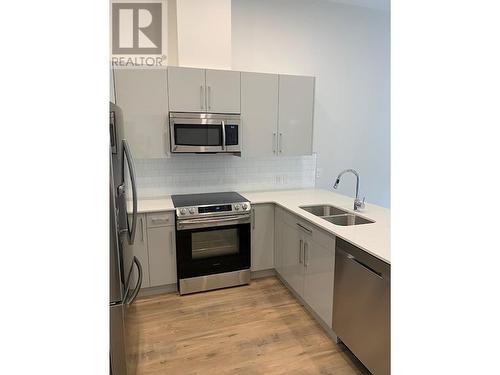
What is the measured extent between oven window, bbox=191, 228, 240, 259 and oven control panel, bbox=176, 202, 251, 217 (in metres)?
0.20

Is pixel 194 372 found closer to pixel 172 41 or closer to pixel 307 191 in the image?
pixel 307 191

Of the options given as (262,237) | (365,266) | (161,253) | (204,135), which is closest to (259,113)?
(204,135)

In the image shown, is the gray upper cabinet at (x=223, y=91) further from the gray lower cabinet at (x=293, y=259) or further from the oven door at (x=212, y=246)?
the gray lower cabinet at (x=293, y=259)

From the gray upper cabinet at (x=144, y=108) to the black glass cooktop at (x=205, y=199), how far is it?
1.60ft

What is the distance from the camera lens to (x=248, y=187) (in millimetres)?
3520

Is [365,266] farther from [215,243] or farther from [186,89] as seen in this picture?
[186,89]

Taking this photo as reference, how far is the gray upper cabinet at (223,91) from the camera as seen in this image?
2914mm

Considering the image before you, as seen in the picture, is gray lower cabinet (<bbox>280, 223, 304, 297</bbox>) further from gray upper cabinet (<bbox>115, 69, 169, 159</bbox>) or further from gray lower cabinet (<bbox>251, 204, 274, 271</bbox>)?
gray upper cabinet (<bbox>115, 69, 169, 159</bbox>)

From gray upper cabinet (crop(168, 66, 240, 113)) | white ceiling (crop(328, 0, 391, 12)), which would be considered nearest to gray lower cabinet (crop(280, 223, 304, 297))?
gray upper cabinet (crop(168, 66, 240, 113))

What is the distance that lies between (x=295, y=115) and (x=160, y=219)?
1813mm

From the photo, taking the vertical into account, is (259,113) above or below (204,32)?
below

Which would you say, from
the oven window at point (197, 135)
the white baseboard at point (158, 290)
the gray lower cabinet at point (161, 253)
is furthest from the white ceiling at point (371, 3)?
the white baseboard at point (158, 290)

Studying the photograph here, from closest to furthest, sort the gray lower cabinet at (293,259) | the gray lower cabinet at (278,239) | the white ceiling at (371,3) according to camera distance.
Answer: the gray lower cabinet at (293,259), the gray lower cabinet at (278,239), the white ceiling at (371,3)
